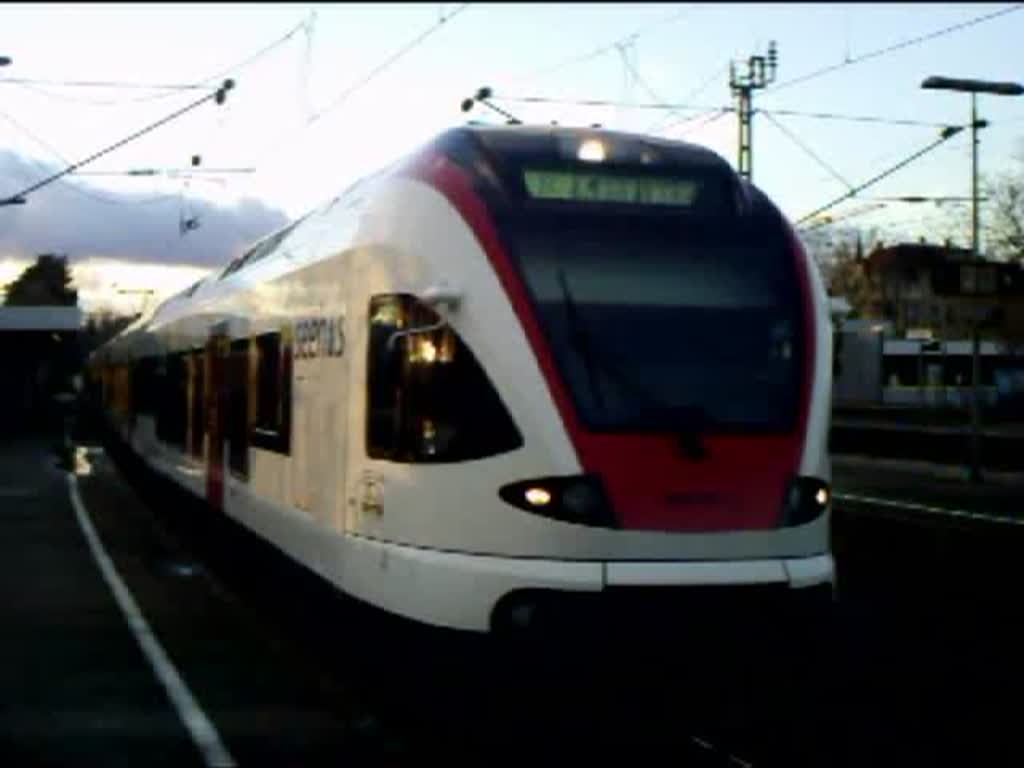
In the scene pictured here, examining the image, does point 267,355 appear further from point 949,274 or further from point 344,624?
point 949,274

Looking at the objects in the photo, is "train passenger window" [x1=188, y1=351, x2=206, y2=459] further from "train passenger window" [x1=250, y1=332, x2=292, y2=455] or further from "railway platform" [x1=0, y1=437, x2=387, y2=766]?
"train passenger window" [x1=250, y1=332, x2=292, y2=455]

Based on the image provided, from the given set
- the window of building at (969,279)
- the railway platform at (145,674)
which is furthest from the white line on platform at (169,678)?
the window of building at (969,279)

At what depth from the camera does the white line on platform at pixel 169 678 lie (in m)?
7.52

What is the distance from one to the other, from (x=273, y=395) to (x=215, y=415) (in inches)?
126

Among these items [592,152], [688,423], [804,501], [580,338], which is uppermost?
[592,152]

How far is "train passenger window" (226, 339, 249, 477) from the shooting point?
41.7ft

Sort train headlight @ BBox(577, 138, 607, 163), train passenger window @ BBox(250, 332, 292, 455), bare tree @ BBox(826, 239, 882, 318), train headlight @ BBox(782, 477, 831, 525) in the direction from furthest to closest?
bare tree @ BBox(826, 239, 882, 318)
train passenger window @ BBox(250, 332, 292, 455)
train headlight @ BBox(577, 138, 607, 163)
train headlight @ BBox(782, 477, 831, 525)

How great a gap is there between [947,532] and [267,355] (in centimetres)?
627

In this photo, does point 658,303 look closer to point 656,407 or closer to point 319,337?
point 656,407

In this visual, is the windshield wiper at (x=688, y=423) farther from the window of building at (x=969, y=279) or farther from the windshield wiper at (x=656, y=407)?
the window of building at (x=969, y=279)

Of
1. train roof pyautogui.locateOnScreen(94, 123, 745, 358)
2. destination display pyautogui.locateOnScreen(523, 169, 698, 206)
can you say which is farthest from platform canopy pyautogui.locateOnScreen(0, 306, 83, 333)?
destination display pyautogui.locateOnScreen(523, 169, 698, 206)

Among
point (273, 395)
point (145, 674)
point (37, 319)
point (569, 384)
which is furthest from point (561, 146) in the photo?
point (37, 319)

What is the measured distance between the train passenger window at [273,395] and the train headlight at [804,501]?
390cm

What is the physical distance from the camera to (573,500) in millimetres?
7660
